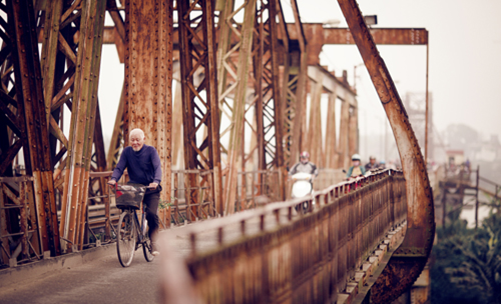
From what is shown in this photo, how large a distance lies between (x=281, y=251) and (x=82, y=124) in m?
4.78

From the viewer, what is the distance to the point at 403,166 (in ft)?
35.1

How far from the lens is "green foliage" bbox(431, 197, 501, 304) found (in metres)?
26.8

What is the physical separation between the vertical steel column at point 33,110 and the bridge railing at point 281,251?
8.56 feet

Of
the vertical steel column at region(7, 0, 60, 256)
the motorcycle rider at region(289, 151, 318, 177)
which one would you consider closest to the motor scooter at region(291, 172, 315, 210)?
the motorcycle rider at region(289, 151, 318, 177)

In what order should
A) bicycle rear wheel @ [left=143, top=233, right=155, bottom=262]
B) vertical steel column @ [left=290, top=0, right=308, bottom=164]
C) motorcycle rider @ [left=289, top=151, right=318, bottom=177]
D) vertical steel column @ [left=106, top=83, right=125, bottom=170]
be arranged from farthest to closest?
vertical steel column @ [left=290, top=0, right=308, bottom=164], vertical steel column @ [left=106, top=83, right=125, bottom=170], motorcycle rider @ [left=289, top=151, right=318, bottom=177], bicycle rear wheel @ [left=143, top=233, right=155, bottom=262]

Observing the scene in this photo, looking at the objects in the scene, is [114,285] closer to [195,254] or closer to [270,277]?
[270,277]

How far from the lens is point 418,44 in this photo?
22094 millimetres

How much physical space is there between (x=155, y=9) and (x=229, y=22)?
4589mm

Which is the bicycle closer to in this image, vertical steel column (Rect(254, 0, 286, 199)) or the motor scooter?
the motor scooter

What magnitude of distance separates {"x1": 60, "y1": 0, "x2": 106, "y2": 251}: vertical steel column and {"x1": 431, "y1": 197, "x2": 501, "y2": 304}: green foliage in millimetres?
23007

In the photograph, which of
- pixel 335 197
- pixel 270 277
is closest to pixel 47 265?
pixel 335 197

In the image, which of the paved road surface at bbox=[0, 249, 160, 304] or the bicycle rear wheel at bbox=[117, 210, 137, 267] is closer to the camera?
the paved road surface at bbox=[0, 249, 160, 304]

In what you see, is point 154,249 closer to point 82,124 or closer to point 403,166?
point 82,124

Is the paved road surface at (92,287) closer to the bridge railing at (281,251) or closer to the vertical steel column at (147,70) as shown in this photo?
the bridge railing at (281,251)
